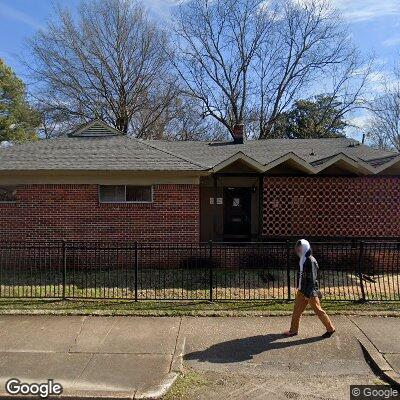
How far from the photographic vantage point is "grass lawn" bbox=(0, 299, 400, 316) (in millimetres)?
7551

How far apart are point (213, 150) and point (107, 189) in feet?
16.6

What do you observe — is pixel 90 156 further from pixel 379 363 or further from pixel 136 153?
pixel 379 363

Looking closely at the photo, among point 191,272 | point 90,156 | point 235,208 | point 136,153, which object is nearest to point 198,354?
point 191,272

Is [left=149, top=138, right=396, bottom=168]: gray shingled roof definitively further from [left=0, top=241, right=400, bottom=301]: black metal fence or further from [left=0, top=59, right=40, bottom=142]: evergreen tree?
[left=0, top=59, right=40, bottom=142]: evergreen tree

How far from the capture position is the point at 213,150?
15.8m

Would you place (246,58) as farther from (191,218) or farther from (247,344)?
(247,344)

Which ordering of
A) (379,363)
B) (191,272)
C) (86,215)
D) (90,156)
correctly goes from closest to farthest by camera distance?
(379,363), (191,272), (86,215), (90,156)

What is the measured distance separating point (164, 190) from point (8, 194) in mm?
4518

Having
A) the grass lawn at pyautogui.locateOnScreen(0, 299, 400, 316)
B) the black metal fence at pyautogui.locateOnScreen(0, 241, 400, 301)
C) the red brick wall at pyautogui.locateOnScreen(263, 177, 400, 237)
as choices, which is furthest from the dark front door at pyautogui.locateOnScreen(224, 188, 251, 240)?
the grass lawn at pyautogui.locateOnScreen(0, 299, 400, 316)

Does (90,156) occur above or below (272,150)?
below

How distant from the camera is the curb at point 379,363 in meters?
4.91

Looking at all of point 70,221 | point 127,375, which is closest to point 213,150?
point 70,221

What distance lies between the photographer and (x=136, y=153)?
1280cm

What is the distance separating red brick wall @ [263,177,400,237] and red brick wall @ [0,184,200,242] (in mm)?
2867
